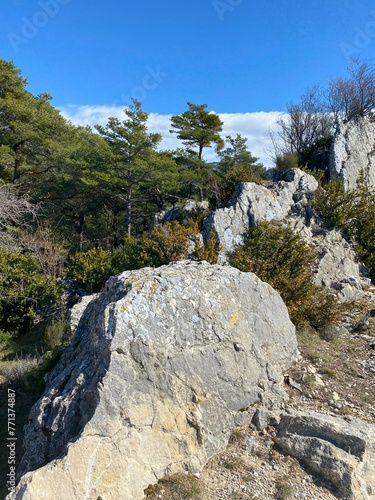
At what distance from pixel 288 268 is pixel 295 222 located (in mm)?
3560

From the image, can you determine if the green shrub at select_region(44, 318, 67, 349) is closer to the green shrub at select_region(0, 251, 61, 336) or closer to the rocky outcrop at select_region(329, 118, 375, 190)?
the green shrub at select_region(0, 251, 61, 336)

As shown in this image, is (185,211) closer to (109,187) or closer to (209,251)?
(209,251)

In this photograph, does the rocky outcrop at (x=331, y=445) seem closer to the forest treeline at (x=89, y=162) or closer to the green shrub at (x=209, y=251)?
the green shrub at (x=209, y=251)

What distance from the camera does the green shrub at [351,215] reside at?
11.6m

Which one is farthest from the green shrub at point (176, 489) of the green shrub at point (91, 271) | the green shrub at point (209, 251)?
the green shrub at point (91, 271)

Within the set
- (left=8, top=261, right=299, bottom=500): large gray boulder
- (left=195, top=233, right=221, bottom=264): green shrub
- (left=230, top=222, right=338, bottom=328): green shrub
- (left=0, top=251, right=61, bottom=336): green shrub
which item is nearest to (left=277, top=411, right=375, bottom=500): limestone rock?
(left=8, top=261, right=299, bottom=500): large gray boulder

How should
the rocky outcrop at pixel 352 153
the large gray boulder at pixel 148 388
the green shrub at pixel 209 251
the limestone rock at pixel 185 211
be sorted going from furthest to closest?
the rocky outcrop at pixel 352 153, the limestone rock at pixel 185 211, the green shrub at pixel 209 251, the large gray boulder at pixel 148 388

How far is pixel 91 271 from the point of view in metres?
10.5

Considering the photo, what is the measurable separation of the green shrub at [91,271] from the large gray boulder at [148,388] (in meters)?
5.28

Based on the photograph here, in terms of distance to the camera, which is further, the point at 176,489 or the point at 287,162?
the point at 287,162

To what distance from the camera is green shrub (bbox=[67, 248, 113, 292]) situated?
10.5 metres

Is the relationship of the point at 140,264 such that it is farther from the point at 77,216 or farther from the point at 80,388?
the point at 77,216

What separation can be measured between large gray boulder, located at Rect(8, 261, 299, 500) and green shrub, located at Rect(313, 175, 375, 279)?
26.0ft

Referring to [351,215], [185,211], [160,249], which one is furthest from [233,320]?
[351,215]
